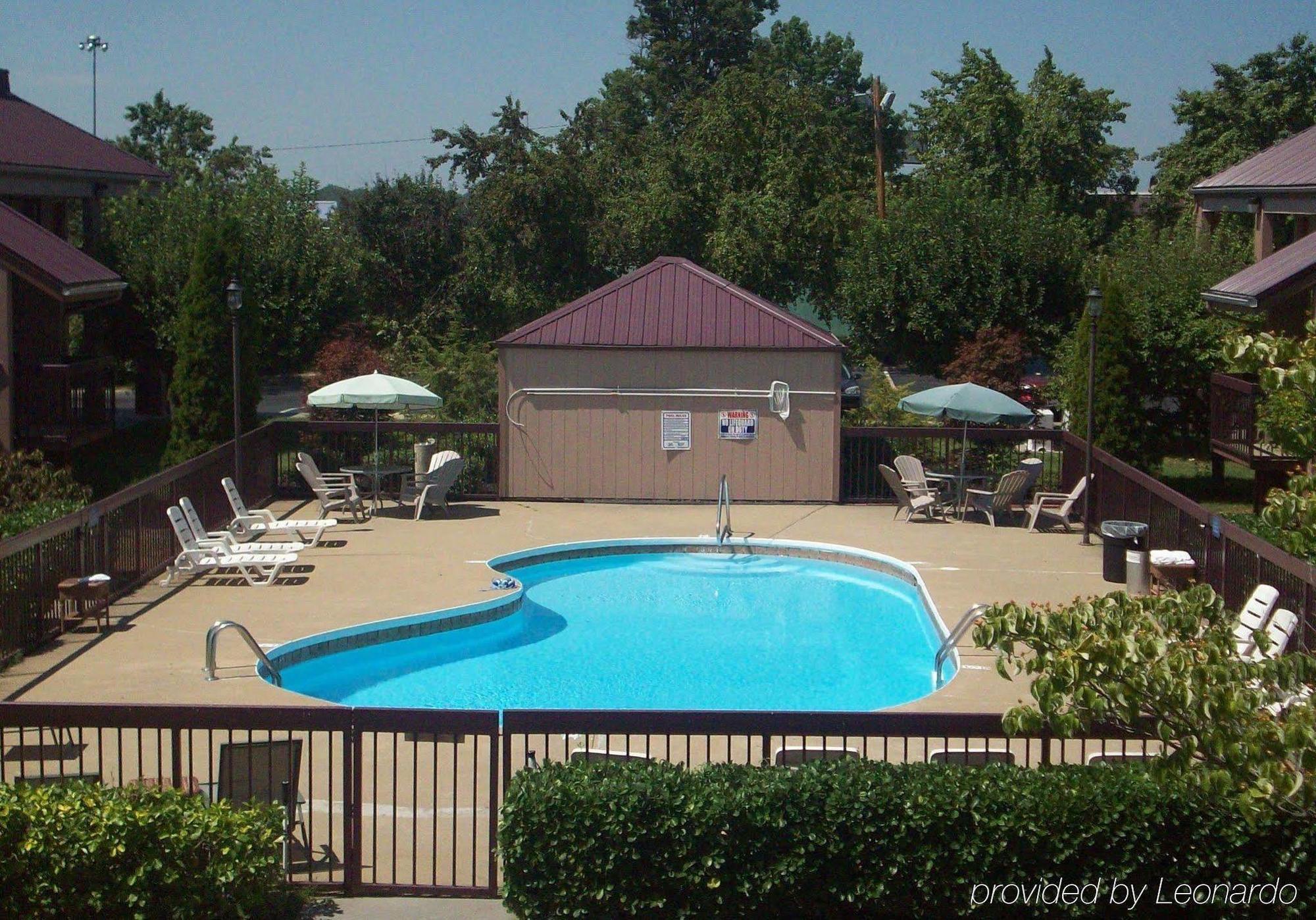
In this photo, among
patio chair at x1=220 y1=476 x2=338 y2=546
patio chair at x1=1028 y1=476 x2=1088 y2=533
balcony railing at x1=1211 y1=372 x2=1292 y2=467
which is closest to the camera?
patio chair at x1=220 y1=476 x2=338 y2=546

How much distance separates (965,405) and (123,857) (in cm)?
1553

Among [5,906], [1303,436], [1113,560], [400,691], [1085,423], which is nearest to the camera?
[1303,436]

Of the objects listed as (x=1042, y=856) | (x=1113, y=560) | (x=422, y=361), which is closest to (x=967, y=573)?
(x=1113, y=560)

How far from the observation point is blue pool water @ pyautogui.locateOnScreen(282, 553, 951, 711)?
46.1 feet

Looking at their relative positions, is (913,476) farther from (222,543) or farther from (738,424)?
(222,543)

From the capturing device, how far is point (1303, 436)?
19.9 feet

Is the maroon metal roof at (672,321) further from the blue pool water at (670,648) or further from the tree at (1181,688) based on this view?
the tree at (1181,688)

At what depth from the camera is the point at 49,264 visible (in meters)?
21.5

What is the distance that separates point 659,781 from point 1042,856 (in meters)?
1.97

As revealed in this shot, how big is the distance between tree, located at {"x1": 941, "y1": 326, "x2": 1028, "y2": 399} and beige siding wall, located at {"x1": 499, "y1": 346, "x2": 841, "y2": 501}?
205 inches

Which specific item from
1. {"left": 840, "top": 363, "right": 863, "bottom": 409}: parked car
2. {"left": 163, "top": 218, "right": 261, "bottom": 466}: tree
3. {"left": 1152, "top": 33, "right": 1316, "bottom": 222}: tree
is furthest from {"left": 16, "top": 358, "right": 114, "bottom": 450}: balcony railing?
{"left": 1152, "top": 33, "right": 1316, "bottom": 222}: tree

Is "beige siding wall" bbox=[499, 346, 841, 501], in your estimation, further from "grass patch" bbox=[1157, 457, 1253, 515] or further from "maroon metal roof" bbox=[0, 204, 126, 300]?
"maroon metal roof" bbox=[0, 204, 126, 300]

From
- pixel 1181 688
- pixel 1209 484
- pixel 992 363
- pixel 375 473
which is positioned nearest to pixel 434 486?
pixel 375 473

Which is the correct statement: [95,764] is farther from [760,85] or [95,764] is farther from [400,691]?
[760,85]
